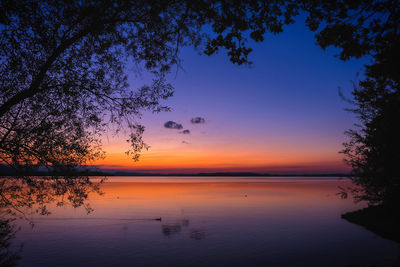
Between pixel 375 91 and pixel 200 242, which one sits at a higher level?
pixel 375 91

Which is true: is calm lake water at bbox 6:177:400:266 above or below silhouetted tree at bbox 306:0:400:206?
below

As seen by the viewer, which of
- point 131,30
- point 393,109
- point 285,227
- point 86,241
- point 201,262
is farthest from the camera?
point 285,227

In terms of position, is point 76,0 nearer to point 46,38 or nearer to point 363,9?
point 46,38

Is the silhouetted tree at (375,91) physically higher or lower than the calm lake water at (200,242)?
higher

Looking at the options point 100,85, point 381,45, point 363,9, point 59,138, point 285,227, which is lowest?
point 285,227

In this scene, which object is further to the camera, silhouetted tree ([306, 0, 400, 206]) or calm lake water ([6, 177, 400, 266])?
calm lake water ([6, 177, 400, 266])

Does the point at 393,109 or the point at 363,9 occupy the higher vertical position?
the point at 363,9

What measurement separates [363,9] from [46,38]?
11823 mm

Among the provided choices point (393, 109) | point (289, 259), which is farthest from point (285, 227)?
point (393, 109)

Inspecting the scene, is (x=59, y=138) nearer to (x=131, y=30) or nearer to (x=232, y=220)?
(x=131, y=30)

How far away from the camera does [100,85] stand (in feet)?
40.3

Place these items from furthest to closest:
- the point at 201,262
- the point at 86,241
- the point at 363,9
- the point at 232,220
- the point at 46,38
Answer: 1. the point at 232,220
2. the point at 86,241
3. the point at 201,262
4. the point at 46,38
5. the point at 363,9

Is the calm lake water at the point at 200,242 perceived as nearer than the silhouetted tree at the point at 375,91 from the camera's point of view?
No

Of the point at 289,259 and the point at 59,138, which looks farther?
the point at 289,259
